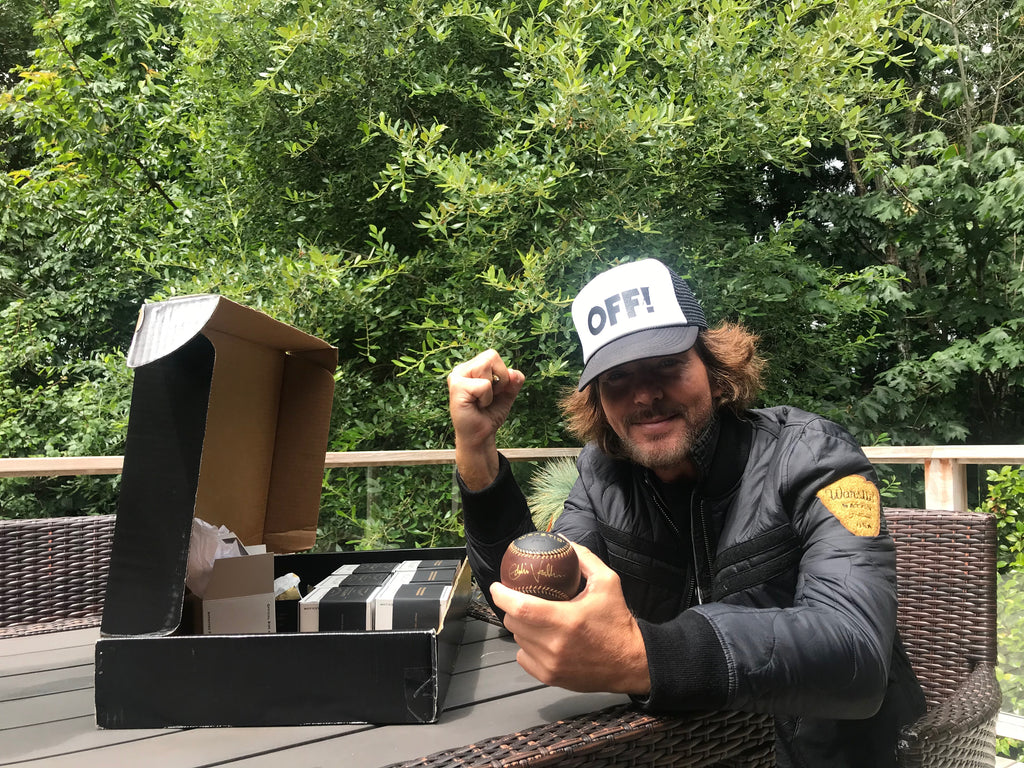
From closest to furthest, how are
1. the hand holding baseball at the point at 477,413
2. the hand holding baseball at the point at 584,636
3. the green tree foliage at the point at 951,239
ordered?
the hand holding baseball at the point at 584,636, the hand holding baseball at the point at 477,413, the green tree foliage at the point at 951,239

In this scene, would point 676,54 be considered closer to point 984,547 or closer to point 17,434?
point 984,547

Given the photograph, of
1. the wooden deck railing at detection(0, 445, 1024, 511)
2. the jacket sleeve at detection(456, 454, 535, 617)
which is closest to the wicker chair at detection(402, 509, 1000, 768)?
the jacket sleeve at detection(456, 454, 535, 617)

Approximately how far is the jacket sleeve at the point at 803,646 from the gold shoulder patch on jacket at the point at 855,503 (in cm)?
1

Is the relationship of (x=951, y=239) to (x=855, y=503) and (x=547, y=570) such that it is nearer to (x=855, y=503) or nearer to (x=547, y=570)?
(x=855, y=503)

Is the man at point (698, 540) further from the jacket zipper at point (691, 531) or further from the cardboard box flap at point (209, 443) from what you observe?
the cardboard box flap at point (209, 443)

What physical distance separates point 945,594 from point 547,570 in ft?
3.53

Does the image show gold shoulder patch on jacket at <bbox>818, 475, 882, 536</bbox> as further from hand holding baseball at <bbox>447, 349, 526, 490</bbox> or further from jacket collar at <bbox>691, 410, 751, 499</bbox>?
hand holding baseball at <bbox>447, 349, 526, 490</bbox>

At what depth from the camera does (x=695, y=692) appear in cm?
82

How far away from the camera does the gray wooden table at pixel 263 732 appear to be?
838mm

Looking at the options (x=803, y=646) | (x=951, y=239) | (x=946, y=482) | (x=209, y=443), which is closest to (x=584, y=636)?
(x=803, y=646)

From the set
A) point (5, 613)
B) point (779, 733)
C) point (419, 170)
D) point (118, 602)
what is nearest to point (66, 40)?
point (419, 170)

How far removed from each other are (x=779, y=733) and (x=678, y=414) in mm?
568

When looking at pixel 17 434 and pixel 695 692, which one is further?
pixel 17 434

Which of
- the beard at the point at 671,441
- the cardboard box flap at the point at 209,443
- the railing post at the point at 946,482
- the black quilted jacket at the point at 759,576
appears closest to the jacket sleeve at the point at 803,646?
the black quilted jacket at the point at 759,576
